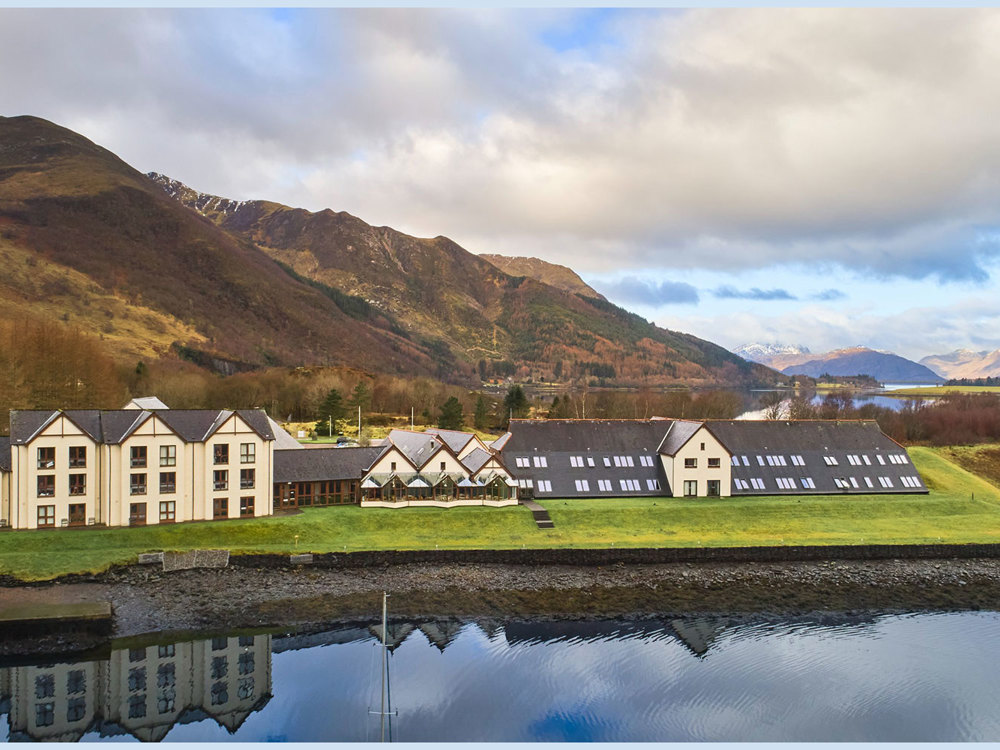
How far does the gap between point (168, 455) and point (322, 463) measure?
11157 millimetres

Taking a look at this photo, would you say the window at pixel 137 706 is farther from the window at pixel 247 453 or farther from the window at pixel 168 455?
the window at pixel 247 453

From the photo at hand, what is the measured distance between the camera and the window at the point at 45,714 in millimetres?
25844

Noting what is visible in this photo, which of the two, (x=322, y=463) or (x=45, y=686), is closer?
(x=45, y=686)

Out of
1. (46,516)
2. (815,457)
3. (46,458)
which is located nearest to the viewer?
(46,516)

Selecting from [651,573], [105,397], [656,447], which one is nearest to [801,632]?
[651,573]

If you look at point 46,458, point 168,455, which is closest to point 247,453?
point 168,455

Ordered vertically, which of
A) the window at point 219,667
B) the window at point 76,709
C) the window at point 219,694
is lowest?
the window at point 219,694

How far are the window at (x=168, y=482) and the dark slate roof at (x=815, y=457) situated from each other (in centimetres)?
4118

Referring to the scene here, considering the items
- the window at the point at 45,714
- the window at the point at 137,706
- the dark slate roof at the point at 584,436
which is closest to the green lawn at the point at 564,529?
the dark slate roof at the point at 584,436

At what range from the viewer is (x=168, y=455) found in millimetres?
47625

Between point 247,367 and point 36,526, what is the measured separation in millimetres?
148219

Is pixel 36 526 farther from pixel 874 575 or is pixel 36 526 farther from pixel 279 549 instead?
pixel 874 575

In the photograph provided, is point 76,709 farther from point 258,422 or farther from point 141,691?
point 258,422

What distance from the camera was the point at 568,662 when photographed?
1225 inches
